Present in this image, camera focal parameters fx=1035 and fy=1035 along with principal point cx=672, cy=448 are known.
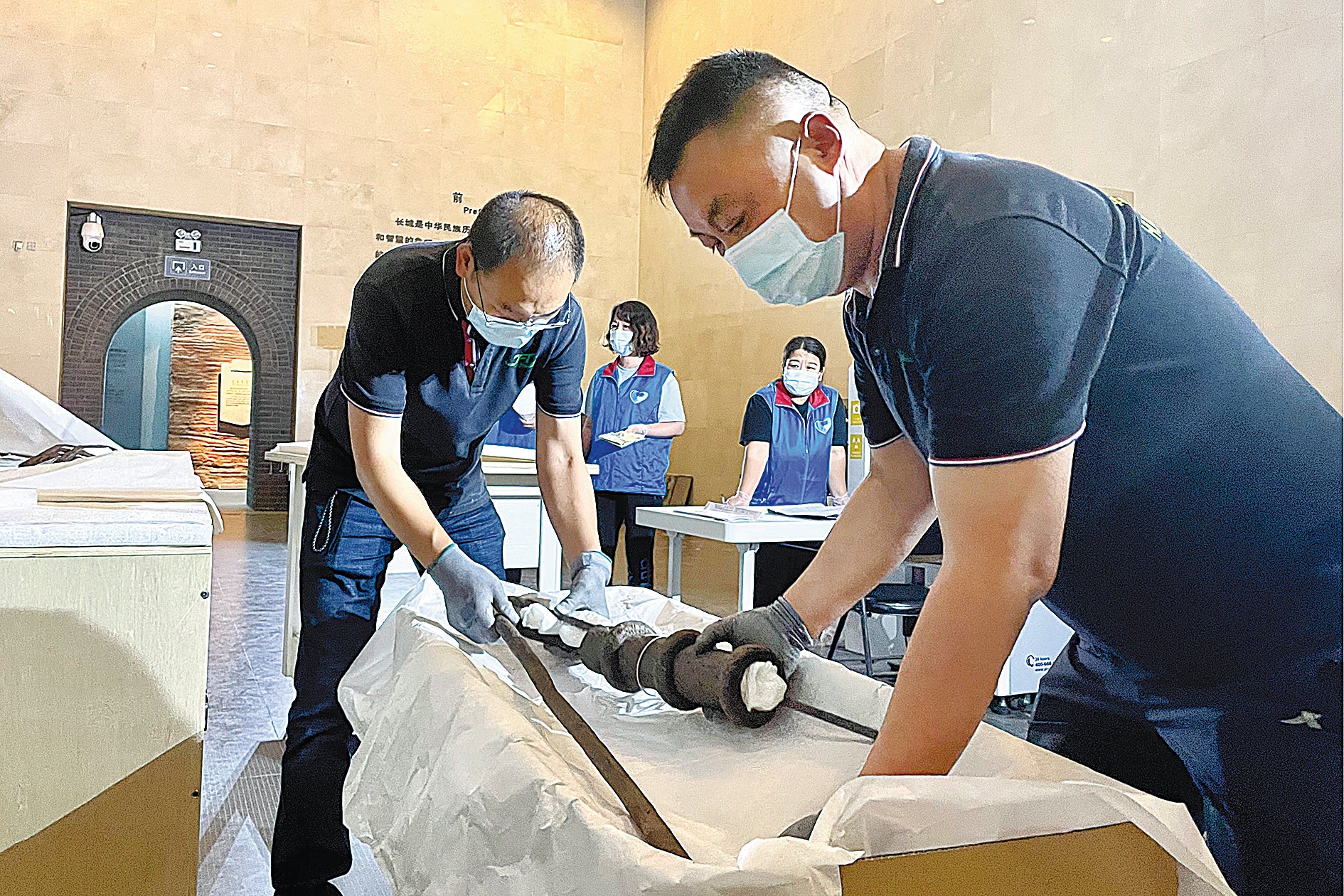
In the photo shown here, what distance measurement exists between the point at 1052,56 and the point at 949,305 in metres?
4.44

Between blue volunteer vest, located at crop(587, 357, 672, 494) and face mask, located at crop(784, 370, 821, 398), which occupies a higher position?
face mask, located at crop(784, 370, 821, 398)

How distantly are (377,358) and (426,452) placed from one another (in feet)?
0.84

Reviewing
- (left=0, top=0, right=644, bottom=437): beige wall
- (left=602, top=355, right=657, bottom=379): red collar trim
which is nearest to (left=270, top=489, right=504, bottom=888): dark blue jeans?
(left=602, top=355, right=657, bottom=379): red collar trim

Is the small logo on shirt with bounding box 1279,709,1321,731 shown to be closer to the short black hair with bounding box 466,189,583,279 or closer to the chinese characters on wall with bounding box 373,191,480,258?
the short black hair with bounding box 466,189,583,279

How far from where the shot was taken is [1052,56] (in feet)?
15.2

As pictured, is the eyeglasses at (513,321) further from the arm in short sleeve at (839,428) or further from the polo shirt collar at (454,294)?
the arm in short sleeve at (839,428)

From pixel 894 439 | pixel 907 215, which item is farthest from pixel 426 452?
pixel 907 215

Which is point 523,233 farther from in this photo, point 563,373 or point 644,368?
point 644,368

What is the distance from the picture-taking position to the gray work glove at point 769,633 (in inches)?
48.6

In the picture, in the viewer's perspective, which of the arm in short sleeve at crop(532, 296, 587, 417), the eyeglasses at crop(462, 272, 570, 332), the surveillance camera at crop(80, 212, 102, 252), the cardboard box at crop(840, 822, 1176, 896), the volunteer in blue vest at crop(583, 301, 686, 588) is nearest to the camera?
the cardboard box at crop(840, 822, 1176, 896)

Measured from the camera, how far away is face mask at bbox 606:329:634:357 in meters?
4.59

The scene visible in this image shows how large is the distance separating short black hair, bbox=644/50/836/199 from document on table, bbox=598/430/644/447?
11.5 feet

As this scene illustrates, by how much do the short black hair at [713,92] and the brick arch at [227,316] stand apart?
23.1ft

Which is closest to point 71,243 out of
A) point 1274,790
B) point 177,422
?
point 177,422
